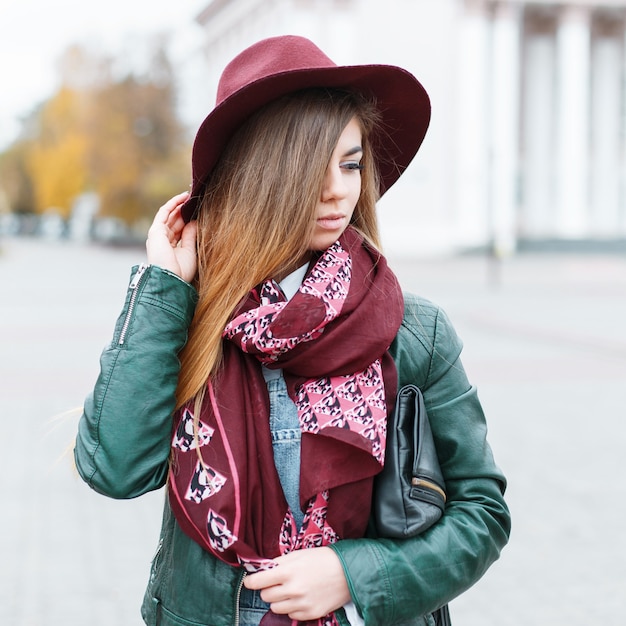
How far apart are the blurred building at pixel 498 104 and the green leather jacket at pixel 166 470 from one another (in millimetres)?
36405

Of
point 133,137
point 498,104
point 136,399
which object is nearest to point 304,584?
point 136,399

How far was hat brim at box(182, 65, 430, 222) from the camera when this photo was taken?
5.44ft

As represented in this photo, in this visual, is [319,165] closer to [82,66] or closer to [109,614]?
[109,614]

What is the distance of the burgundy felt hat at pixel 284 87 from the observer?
1655 mm

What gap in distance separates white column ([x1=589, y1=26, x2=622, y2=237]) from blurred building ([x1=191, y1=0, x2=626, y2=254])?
5 cm

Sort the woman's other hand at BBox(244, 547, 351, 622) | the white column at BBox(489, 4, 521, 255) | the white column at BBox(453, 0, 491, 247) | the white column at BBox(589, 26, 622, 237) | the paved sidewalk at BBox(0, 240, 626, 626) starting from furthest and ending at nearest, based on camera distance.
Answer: the white column at BBox(589, 26, 622, 237) → the white column at BBox(489, 4, 521, 255) → the white column at BBox(453, 0, 491, 247) → the paved sidewalk at BBox(0, 240, 626, 626) → the woman's other hand at BBox(244, 547, 351, 622)

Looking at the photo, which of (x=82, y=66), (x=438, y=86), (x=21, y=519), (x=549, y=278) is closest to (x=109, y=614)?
(x=21, y=519)

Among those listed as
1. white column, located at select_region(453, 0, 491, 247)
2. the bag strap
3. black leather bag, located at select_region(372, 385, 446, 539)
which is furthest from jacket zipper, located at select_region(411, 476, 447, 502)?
white column, located at select_region(453, 0, 491, 247)

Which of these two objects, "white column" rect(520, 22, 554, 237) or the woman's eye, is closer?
the woman's eye

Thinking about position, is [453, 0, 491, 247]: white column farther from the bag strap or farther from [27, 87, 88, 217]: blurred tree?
the bag strap

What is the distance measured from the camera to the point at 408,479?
1652 mm

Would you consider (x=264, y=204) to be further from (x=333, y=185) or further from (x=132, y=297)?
(x=132, y=297)

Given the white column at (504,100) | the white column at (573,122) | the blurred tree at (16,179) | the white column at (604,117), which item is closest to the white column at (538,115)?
the white column at (573,122)

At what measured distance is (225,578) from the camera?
64.8 inches
